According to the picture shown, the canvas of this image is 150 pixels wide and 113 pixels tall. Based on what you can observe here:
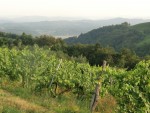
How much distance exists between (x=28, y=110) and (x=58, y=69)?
10.8 meters

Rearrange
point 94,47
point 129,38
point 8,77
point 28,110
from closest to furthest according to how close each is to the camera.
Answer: point 28,110, point 8,77, point 94,47, point 129,38

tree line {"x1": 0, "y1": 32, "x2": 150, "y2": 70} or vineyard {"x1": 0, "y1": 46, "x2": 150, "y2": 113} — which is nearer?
vineyard {"x1": 0, "y1": 46, "x2": 150, "y2": 113}

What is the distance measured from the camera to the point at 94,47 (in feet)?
316

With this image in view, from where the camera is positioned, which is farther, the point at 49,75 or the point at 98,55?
the point at 98,55

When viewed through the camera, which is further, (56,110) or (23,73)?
(23,73)

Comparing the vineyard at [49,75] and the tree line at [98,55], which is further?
the tree line at [98,55]

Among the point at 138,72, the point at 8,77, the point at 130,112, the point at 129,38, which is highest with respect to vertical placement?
the point at 138,72

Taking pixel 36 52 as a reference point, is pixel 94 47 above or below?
below

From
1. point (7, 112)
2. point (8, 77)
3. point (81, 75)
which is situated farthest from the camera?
point (8, 77)

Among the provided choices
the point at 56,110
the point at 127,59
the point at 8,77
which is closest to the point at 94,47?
the point at 127,59

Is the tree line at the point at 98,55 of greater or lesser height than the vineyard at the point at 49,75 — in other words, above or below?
below

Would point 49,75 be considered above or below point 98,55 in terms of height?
above

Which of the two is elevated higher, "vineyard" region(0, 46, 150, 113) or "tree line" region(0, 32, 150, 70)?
"vineyard" region(0, 46, 150, 113)

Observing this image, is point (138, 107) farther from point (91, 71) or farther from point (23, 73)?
point (23, 73)
